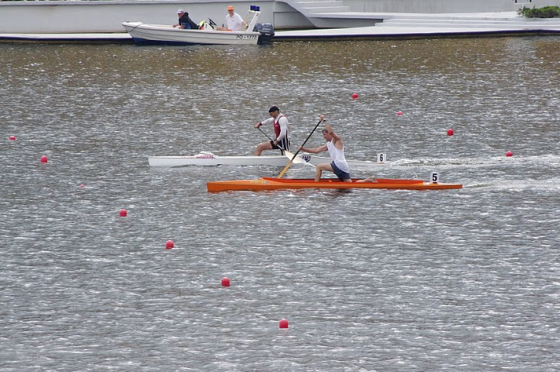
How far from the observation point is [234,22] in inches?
1732

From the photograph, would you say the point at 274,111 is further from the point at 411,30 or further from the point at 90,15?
the point at 90,15

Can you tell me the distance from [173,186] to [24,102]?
455 inches

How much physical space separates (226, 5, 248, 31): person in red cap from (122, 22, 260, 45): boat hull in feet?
1.71

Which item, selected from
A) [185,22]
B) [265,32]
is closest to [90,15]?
[185,22]

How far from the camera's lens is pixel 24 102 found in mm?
31234

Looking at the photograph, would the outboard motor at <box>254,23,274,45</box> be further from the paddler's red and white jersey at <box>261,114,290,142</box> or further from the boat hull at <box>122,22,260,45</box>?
the paddler's red and white jersey at <box>261,114,290,142</box>

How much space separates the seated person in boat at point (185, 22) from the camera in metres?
44.1

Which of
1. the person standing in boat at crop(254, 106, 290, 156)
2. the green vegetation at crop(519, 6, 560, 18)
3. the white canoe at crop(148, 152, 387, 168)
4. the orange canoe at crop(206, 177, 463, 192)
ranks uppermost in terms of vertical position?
the green vegetation at crop(519, 6, 560, 18)

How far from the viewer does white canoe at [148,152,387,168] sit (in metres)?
22.8

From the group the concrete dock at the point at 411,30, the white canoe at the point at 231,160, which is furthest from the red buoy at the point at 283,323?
the concrete dock at the point at 411,30

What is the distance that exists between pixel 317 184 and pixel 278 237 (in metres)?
3.74

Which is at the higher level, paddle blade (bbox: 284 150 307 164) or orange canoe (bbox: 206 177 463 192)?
paddle blade (bbox: 284 150 307 164)

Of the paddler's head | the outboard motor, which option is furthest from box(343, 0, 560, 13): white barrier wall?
the paddler's head

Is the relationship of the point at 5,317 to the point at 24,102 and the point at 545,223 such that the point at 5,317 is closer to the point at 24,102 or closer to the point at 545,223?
the point at 545,223
